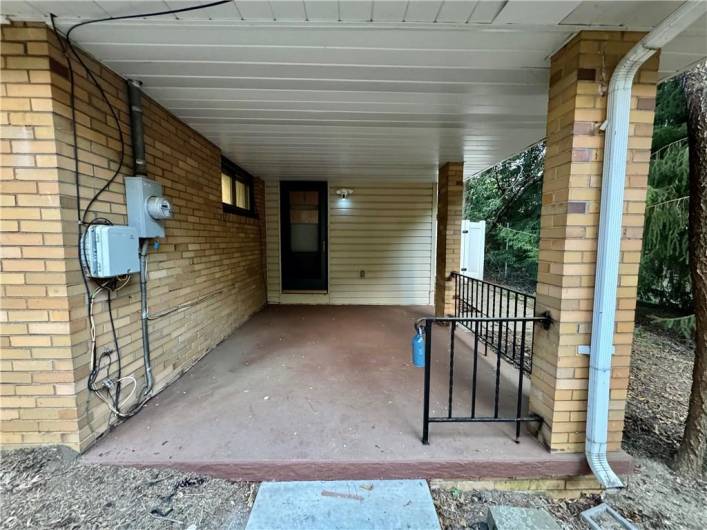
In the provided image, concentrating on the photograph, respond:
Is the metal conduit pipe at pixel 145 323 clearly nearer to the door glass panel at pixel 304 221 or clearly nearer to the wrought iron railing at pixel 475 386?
the wrought iron railing at pixel 475 386

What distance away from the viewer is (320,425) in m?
1.95

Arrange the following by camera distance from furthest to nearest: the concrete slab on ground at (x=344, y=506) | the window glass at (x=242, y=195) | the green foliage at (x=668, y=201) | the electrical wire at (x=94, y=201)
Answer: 1. the window glass at (x=242, y=195)
2. the green foliage at (x=668, y=201)
3. the electrical wire at (x=94, y=201)
4. the concrete slab on ground at (x=344, y=506)

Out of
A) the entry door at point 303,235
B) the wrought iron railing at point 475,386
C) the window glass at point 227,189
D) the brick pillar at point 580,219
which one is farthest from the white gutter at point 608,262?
the entry door at point 303,235

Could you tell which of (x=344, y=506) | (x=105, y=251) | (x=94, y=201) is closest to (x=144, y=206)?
(x=94, y=201)

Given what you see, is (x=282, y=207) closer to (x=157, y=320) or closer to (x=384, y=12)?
(x=157, y=320)

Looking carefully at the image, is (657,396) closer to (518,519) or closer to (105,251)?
(518,519)

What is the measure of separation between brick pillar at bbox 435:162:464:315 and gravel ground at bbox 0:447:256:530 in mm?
3473

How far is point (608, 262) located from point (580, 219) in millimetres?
259

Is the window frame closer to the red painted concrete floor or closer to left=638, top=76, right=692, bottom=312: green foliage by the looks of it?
the red painted concrete floor

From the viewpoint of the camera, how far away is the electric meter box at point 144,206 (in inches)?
81.2

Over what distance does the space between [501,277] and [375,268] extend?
303 inches

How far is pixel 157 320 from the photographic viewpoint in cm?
237

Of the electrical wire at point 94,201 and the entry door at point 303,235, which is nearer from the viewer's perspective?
the electrical wire at point 94,201

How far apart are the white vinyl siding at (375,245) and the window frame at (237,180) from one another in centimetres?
55
